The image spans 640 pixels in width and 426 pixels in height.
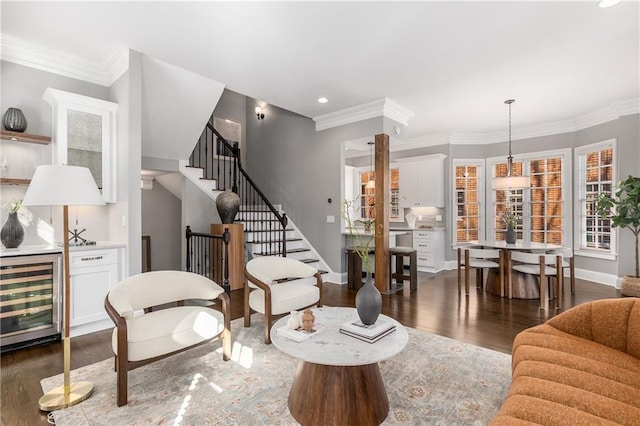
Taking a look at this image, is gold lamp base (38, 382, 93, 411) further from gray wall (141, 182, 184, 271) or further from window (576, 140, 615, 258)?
window (576, 140, 615, 258)

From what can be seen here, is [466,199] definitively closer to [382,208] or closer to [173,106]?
[382,208]

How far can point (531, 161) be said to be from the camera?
263 inches

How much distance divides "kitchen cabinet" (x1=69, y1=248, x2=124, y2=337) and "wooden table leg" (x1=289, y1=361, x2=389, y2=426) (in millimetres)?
2564

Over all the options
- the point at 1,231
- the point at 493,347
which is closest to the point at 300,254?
the point at 493,347

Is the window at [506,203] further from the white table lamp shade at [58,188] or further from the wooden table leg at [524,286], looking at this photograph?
the white table lamp shade at [58,188]

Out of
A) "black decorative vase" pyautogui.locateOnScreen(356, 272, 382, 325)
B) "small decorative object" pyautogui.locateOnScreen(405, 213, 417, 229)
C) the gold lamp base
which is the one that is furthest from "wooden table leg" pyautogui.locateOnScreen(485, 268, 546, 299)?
the gold lamp base

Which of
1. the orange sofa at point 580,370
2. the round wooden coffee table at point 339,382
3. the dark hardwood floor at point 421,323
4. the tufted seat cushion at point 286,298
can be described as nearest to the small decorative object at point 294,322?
the round wooden coffee table at point 339,382

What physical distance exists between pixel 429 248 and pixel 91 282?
5.93 meters

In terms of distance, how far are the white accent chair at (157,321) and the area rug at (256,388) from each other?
154 millimetres

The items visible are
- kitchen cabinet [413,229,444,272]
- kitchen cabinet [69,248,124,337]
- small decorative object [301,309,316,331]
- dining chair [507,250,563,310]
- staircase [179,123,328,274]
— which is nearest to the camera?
small decorative object [301,309,316,331]

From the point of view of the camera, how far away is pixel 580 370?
1677 mm

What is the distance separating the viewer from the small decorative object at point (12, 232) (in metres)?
3.12

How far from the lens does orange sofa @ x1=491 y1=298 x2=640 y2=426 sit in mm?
1322

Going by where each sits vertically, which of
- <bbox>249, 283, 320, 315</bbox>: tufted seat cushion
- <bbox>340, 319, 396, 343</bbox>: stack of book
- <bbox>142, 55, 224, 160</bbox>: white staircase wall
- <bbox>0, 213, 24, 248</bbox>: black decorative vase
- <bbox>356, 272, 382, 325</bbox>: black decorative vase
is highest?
<bbox>142, 55, 224, 160</bbox>: white staircase wall
